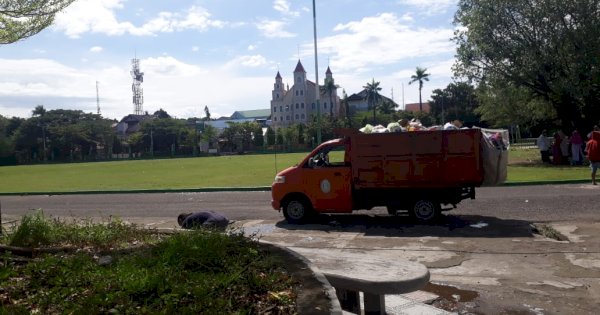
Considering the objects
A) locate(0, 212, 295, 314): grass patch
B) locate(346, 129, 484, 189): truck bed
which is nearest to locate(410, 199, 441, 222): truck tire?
locate(346, 129, 484, 189): truck bed

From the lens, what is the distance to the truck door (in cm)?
1233

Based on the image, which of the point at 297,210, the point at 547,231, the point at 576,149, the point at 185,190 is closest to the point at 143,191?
the point at 185,190

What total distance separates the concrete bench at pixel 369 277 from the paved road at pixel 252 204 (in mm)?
7218

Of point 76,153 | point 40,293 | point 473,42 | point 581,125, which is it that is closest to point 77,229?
point 40,293

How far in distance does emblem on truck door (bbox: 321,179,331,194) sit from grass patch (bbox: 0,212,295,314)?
22.3ft

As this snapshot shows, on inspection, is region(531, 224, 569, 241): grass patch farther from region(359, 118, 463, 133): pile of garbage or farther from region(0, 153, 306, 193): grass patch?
region(0, 153, 306, 193): grass patch

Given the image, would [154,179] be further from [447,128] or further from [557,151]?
[447,128]

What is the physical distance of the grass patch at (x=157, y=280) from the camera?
3.78 m

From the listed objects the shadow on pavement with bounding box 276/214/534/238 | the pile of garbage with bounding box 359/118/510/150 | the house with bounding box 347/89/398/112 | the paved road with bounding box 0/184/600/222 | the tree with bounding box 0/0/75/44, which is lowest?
the shadow on pavement with bounding box 276/214/534/238

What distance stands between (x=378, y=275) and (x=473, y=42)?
27984 mm

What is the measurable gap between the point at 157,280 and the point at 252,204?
A: 1273 cm

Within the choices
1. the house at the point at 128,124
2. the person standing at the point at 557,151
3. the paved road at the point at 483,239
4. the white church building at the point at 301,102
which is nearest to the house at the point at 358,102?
the white church building at the point at 301,102

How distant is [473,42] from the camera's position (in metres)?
30.8

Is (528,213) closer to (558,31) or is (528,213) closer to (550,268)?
(550,268)
